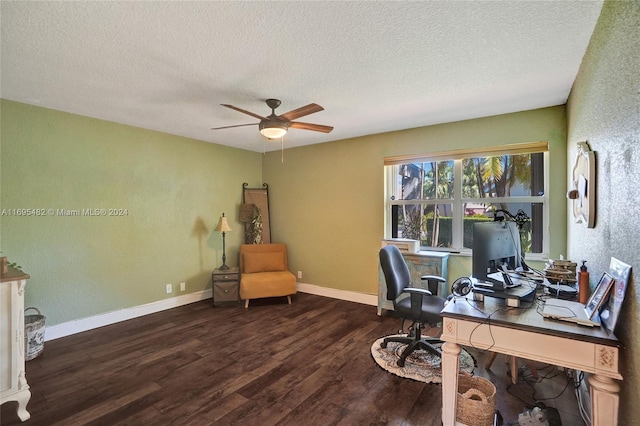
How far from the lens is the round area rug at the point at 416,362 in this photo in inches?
95.8

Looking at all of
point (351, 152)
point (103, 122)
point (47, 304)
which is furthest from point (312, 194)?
point (47, 304)

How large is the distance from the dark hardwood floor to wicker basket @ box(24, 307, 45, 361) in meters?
0.08

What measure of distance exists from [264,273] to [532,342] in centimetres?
359

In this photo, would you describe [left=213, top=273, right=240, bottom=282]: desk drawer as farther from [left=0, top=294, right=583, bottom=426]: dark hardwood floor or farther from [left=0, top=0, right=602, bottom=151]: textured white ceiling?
[left=0, top=0, right=602, bottom=151]: textured white ceiling

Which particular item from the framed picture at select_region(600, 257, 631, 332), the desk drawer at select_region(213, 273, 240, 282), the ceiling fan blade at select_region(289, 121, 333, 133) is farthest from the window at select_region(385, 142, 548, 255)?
the desk drawer at select_region(213, 273, 240, 282)

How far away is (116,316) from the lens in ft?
11.9

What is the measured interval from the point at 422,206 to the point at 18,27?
4047 mm

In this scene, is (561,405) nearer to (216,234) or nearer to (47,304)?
(216,234)

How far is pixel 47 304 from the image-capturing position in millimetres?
3111

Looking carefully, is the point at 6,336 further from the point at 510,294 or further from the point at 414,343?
the point at 510,294

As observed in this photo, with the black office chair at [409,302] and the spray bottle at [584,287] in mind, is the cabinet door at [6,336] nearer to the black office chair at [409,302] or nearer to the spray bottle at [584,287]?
the black office chair at [409,302]

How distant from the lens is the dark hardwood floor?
1987 millimetres

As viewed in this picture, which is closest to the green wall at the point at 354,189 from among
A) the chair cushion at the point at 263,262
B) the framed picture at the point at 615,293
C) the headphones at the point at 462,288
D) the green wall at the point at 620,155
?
the chair cushion at the point at 263,262

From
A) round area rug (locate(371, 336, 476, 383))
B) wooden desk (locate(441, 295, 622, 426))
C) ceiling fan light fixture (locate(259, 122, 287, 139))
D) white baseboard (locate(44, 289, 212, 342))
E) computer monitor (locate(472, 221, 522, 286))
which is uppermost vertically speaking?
ceiling fan light fixture (locate(259, 122, 287, 139))
